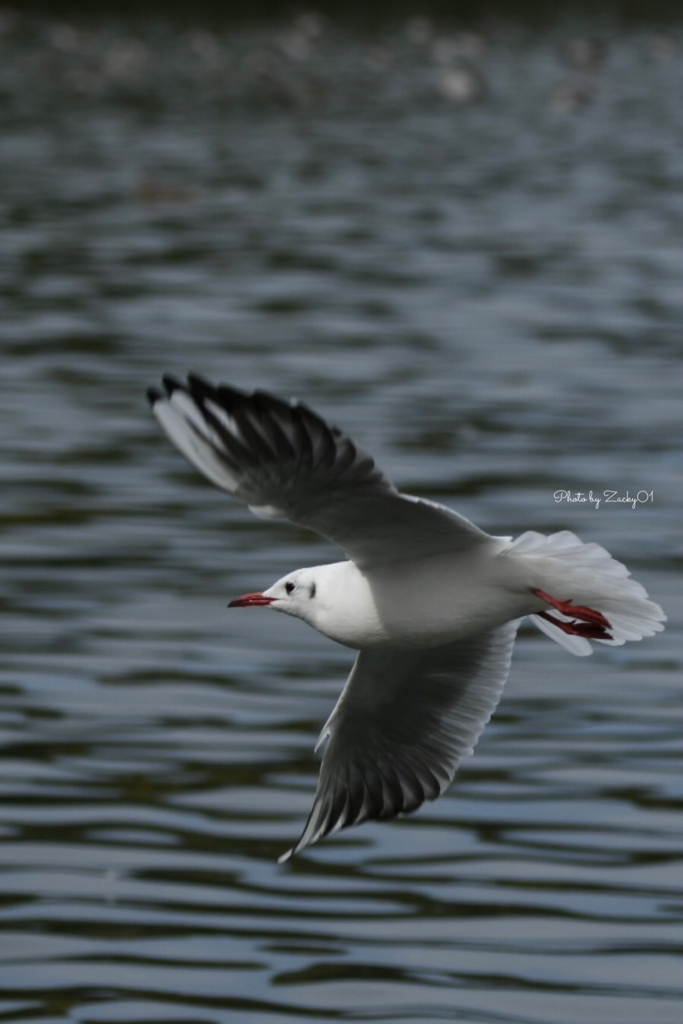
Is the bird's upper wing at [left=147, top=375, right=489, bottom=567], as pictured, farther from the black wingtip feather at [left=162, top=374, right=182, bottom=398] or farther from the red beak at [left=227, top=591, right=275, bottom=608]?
the red beak at [left=227, top=591, right=275, bottom=608]

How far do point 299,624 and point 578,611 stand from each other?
4942 millimetres

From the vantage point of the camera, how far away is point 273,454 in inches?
219

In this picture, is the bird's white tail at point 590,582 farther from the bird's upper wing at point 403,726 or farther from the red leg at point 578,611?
the bird's upper wing at point 403,726

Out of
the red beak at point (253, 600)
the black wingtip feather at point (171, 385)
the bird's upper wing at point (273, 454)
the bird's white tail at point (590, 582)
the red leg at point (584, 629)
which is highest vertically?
the black wingtip feather at point (171, 385)

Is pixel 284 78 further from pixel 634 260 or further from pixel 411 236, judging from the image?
pixel 634 260

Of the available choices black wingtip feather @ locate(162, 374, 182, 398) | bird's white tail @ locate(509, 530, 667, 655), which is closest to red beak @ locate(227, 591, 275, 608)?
bird's white tail @ locate(509, 530, 667, 655)

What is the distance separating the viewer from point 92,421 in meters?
15.0

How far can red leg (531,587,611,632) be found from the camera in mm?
6254

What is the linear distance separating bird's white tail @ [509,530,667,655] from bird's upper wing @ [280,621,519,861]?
2.61 feet

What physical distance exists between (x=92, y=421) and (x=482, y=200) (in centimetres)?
1289

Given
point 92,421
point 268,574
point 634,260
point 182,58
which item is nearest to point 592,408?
point 92,421

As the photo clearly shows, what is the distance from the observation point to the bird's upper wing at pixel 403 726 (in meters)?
7.12

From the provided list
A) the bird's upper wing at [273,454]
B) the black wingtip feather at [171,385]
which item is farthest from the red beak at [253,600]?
the black wingtip feather at [171,385]

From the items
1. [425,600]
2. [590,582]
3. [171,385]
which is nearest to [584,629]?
[590,582]
